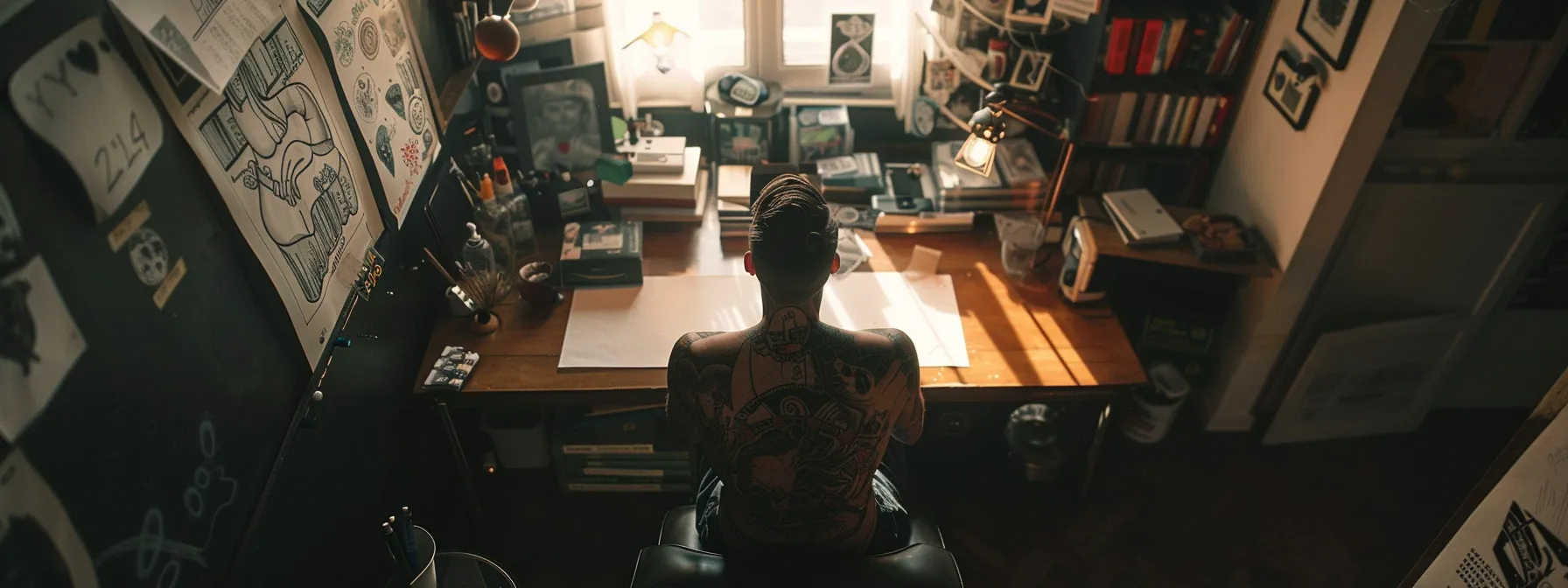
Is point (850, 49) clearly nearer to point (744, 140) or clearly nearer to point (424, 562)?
point (744, 140)

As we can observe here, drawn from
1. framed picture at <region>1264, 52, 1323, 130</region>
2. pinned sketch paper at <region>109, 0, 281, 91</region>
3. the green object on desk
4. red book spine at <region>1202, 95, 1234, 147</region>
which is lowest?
the green object on desk

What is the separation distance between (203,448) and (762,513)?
3.34 ft

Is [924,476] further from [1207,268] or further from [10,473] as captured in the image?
[10,473]

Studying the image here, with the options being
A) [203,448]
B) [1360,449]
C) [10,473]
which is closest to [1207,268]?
[1360,449]

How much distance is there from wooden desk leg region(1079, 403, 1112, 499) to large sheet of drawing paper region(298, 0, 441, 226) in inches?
77.0

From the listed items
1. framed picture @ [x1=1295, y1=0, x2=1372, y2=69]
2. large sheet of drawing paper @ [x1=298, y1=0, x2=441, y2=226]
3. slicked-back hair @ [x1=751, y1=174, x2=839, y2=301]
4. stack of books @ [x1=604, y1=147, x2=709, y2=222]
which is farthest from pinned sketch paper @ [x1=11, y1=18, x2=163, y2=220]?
framed picture @ [x1=1295, y1=0, x2=1372, y2=69]

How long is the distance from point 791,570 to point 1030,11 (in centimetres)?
182

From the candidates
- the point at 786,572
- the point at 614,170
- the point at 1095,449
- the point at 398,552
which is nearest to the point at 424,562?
the point at 398,552

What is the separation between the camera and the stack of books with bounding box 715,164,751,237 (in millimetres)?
2688

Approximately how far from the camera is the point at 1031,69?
8.80 ft

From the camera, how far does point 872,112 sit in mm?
3078

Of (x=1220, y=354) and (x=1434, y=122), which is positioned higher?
(x=1434, y=122)

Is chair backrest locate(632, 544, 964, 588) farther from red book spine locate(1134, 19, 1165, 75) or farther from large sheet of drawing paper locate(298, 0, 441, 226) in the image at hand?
red book spine locate(1134, 19, 1165, 75)

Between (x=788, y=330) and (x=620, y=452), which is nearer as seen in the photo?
(x=788, y=330)
